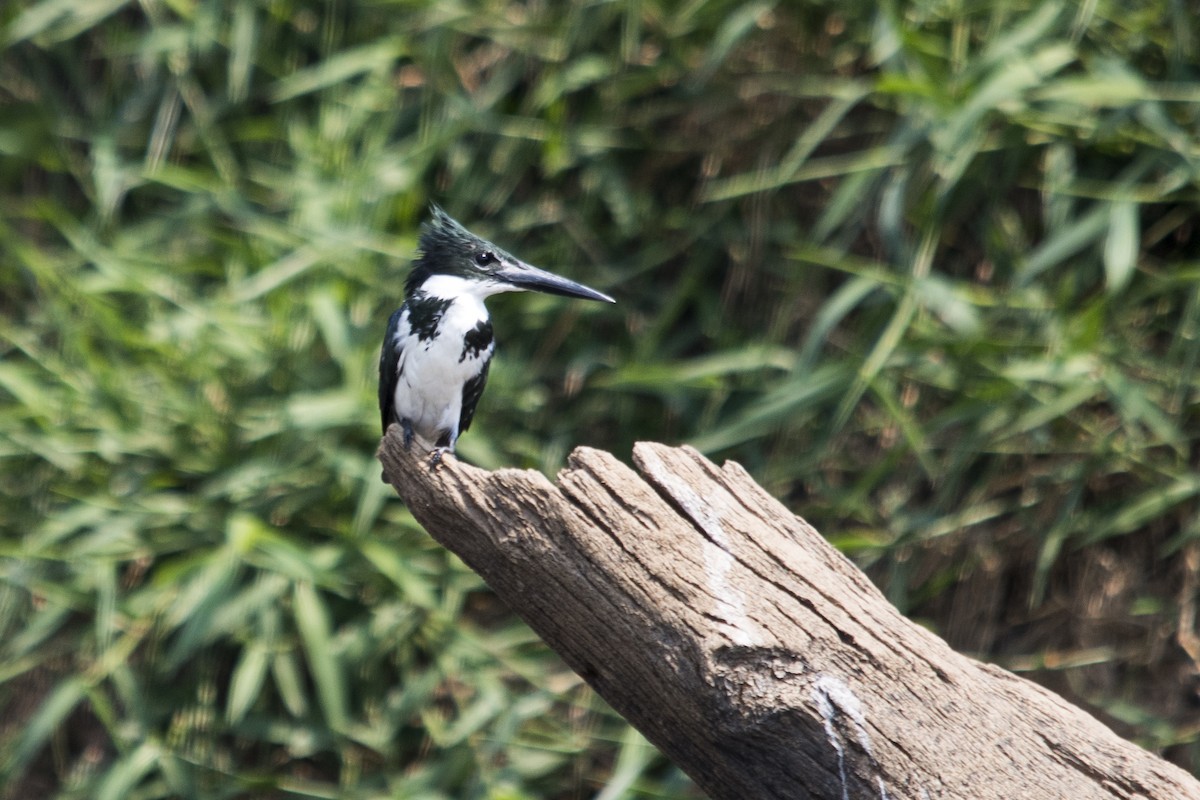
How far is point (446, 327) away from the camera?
2670 mm

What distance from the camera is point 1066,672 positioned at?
322 centimetres

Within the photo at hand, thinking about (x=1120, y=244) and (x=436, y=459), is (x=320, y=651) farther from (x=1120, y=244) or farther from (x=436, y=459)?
(x=1120, y=244)

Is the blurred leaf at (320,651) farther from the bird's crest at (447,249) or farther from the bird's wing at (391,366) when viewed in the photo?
the bird's crest at (447,249)

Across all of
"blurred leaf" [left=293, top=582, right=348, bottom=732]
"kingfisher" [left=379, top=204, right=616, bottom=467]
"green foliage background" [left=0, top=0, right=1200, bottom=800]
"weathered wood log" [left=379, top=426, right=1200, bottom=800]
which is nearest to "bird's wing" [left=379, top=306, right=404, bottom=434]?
"kingfisher" [left=379, top=204, right=616, bottom=467]

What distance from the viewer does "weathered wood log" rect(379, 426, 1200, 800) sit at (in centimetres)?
171

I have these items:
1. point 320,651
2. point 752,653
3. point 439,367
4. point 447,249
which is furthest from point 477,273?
point 752,653

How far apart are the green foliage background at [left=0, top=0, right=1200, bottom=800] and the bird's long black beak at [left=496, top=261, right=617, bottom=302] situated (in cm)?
59

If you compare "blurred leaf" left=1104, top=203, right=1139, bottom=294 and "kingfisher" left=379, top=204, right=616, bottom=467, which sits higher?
"blurred leaf" left=1104, top=203, right=1139, bottom=294

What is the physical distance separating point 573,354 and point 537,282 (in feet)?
3.14

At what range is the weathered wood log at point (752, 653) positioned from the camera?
67.5 inches

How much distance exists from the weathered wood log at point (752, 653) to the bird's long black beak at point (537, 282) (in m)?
0.90

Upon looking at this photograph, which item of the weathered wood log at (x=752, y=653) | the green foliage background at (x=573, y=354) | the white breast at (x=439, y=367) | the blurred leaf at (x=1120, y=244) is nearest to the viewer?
the weathered wood log at (x=752, y=653)

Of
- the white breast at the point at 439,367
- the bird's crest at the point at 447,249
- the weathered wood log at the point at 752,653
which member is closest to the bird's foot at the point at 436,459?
the weathered wood log at the point at 752,653

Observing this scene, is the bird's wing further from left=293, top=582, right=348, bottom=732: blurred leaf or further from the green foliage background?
left=293, top=582, right=348, bottom=732: blurred leaf
